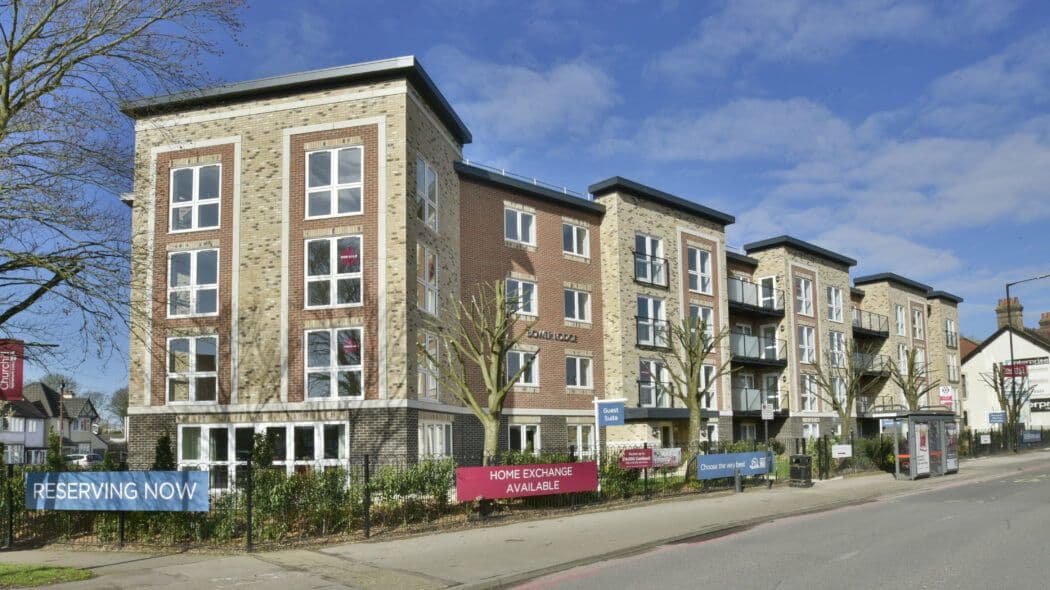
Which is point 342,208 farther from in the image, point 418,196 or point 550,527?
point 550,527

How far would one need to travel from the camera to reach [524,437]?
99.0 ft

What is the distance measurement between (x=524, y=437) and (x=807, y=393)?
19.7 metres

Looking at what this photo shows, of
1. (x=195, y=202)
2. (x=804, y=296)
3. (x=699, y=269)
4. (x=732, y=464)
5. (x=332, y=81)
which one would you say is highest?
(x=332, y=81)

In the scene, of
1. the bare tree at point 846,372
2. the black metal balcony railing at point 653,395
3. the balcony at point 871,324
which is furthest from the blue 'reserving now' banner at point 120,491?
the balcony at point 871,324

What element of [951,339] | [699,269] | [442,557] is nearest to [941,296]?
[951,339]

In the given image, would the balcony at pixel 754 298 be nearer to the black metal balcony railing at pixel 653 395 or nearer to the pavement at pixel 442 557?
the black metal balcony railing at pixel 653 395

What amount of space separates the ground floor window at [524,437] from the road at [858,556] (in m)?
12.8

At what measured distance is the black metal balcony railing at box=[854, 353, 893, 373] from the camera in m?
47.2

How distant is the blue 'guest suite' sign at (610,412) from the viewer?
23156 mm

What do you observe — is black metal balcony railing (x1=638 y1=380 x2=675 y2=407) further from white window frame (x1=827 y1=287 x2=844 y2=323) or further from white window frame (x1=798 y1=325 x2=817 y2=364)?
white window frame (x1=827 y1=287 x2=844 y2=323)

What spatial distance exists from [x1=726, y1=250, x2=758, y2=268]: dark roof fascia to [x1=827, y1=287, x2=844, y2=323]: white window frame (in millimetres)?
5492

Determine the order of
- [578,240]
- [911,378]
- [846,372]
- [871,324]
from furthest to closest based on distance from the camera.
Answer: [871,324]
[911,378]
[846,372]
[578,240]

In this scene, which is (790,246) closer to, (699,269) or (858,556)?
(699,269)

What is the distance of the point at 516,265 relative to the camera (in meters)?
30.9
